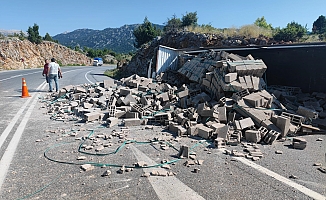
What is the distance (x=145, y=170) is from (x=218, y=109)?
3345 mm

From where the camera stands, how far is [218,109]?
627 cm

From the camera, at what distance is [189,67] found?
1076cm

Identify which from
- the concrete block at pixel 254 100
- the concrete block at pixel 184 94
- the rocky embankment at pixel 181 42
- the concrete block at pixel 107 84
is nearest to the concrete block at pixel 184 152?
the concrete block at pixel 254 100

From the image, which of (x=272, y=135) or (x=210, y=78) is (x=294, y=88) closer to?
(x=210, y=78)

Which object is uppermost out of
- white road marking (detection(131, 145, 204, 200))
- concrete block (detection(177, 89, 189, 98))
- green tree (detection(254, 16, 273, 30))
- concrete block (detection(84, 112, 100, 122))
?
green tree (detection(254, 16, 273, 30))

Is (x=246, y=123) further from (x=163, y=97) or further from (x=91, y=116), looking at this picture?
(x=91, y=116)

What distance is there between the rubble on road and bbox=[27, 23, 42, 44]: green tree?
143 ft

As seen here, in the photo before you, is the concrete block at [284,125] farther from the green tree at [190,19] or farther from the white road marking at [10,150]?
the green tree at [190,19]

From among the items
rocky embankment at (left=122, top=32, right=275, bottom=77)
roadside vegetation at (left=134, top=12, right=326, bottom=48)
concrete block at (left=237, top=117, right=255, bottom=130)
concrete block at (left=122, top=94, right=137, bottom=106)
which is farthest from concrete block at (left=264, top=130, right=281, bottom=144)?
roadside vegetation at (left=134, top=12, right=326, bottom=48)

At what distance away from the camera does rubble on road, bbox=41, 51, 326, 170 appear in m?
5.18

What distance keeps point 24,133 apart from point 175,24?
2740cm

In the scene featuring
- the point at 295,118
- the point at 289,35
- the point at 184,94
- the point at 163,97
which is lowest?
the point at 295,118

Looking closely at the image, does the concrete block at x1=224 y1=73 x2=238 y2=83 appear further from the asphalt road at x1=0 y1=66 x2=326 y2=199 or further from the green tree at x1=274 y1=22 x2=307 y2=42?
the green tree at x1=274 y1=22 x2=307 y2=42

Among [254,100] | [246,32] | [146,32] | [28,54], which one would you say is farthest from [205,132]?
[28,54]
